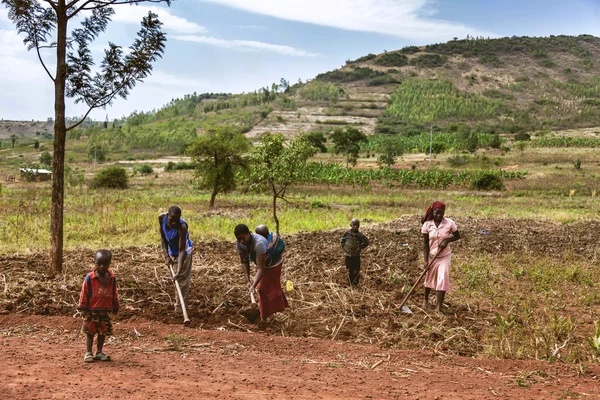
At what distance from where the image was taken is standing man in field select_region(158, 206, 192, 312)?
6148 millimetres

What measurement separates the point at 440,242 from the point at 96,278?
426cm

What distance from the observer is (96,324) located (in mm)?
4797

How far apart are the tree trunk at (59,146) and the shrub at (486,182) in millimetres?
31505

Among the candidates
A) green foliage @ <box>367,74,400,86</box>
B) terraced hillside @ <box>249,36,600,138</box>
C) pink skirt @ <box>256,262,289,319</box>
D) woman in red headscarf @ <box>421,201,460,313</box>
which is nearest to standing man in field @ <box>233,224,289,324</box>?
pink skirt @ <box>256,262,289,319</box>

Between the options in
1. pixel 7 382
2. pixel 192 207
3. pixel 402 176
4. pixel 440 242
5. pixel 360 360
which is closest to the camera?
pixel 7 382

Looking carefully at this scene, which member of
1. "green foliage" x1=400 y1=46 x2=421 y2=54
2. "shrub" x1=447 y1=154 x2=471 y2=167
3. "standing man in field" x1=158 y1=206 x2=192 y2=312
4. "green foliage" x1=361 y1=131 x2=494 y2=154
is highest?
"green foliage" x1=400 y1=46 x2=421 y2=54

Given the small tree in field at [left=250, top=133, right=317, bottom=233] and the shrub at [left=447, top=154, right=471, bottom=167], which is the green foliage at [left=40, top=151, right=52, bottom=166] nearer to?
the shrub at [left=447, top=154, right=471, bottom=167]

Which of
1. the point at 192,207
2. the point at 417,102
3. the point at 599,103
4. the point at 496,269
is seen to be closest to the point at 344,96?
the point at 417,102

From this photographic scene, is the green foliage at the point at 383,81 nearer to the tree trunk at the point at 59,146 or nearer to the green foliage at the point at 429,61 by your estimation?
the green foliage at the point at 429,61

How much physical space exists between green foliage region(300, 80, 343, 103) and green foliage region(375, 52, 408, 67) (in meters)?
27.2

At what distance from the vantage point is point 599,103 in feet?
366

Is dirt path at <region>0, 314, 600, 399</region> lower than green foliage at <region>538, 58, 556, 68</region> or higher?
lower

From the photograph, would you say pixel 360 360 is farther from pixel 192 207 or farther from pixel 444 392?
pixel 192 207

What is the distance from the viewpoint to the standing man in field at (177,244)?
6.15 meters
